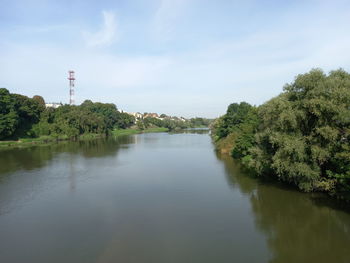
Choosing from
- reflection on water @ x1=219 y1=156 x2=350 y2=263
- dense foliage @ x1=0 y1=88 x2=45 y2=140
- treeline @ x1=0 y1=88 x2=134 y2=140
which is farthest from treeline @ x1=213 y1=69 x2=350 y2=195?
treeline @ x1=0 y1=88 x2=134 y2=140

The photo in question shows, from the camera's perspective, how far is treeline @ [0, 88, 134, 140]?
46.7 m

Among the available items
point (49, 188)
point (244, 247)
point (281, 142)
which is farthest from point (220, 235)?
point (49, 188)

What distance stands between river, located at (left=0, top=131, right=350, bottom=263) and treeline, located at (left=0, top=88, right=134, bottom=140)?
30032 millimetres

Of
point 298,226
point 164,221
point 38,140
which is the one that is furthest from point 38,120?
point 298,226

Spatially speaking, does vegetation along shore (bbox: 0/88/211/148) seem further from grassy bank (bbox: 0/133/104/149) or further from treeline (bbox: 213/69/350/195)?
treeline (bbox: 213/69/350/195)

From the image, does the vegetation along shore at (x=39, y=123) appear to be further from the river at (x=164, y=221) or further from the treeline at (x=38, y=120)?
the river at (x=164, y=221)

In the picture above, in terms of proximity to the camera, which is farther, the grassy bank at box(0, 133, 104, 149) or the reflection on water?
the grassy bank at box(0, 133, 104, 149)

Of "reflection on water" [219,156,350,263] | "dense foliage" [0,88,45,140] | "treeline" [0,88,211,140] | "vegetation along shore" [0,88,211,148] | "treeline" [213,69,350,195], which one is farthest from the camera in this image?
"treeline" [0,88,211,140]

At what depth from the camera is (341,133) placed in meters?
14.0

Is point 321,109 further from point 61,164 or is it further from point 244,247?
point 61,164

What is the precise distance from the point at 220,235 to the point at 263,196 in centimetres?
618

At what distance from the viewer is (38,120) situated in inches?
2293

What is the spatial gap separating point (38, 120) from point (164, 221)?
54.2 metres

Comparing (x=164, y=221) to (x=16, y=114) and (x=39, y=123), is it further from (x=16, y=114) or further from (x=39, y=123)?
(x=39, y=123)
